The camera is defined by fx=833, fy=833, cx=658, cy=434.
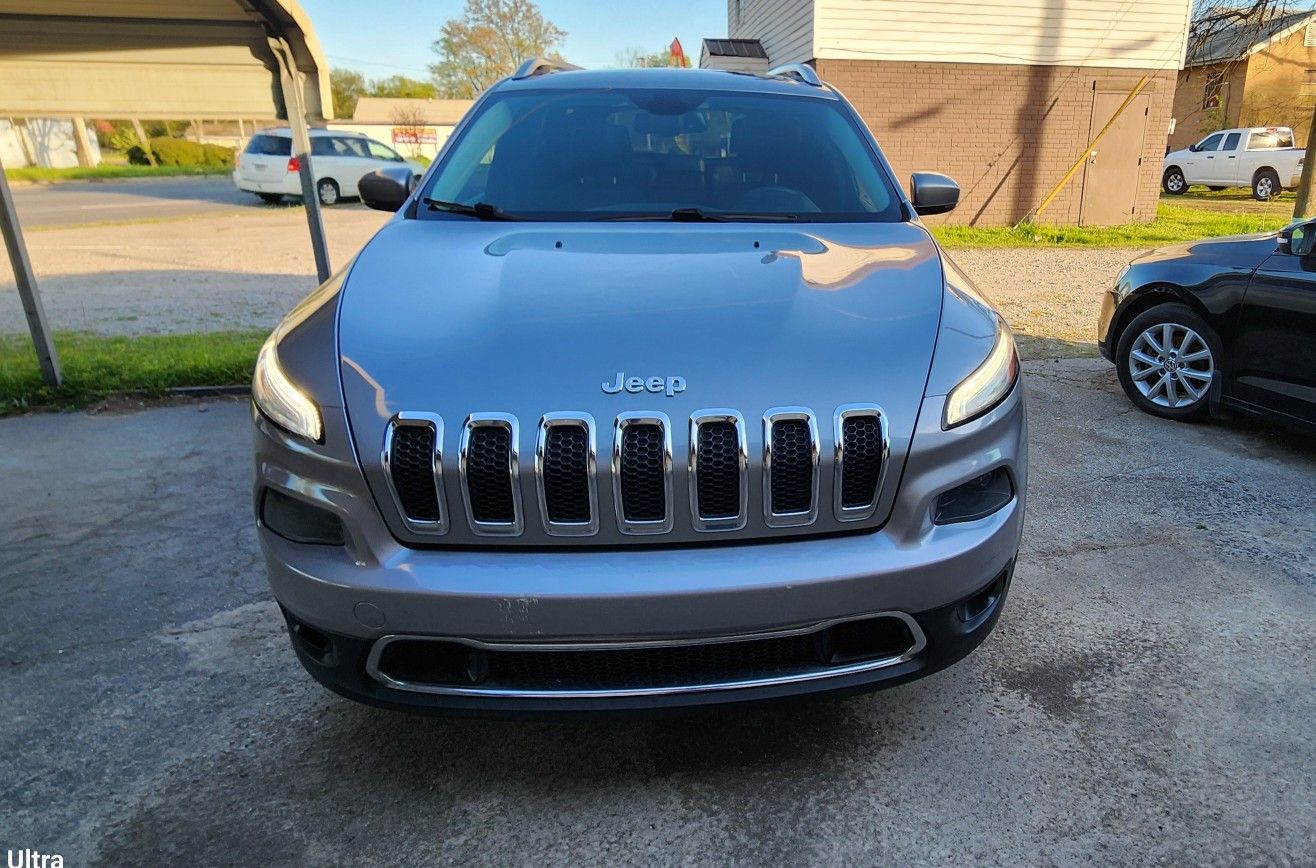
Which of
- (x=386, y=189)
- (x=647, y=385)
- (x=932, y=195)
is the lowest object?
(x=647, y=385)

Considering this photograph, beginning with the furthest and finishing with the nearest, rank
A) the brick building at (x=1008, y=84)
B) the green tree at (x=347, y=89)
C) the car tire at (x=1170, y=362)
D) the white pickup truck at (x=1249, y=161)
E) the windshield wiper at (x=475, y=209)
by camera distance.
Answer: the green tree at (x=347, y=89) < the white pickup truck at (x=1249, y=161) < the brick building at (x=1008, y=84) < the car tire at (x=1170, y=362) < the windshield wiper at (x=475, y=209)

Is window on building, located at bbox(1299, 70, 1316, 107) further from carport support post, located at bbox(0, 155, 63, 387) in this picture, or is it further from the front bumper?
carport support post, located at bbox(0, 155, 63, 387)

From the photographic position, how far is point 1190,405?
4844 millimetres

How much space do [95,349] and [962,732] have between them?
22.0 feet

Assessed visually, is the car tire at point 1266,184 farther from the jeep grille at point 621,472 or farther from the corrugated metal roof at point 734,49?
the jeep grille at point 621,472

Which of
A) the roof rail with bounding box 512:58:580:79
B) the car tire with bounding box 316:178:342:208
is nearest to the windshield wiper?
the roof rail with bounding box 512:58:580:79

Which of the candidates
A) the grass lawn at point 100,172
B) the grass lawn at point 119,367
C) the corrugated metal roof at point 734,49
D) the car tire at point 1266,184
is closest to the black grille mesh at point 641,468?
the grass lawn at point 119,367

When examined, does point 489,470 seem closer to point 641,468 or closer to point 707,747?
point 641,468

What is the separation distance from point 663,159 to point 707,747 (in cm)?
216

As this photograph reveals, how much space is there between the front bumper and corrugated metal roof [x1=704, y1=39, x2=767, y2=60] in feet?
51.7

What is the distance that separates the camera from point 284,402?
6.61 ft

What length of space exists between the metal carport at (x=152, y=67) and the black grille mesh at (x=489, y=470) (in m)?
4.17

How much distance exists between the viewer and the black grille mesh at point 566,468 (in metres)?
1.81

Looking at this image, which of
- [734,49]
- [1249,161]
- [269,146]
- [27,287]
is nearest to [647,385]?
[27,287]
